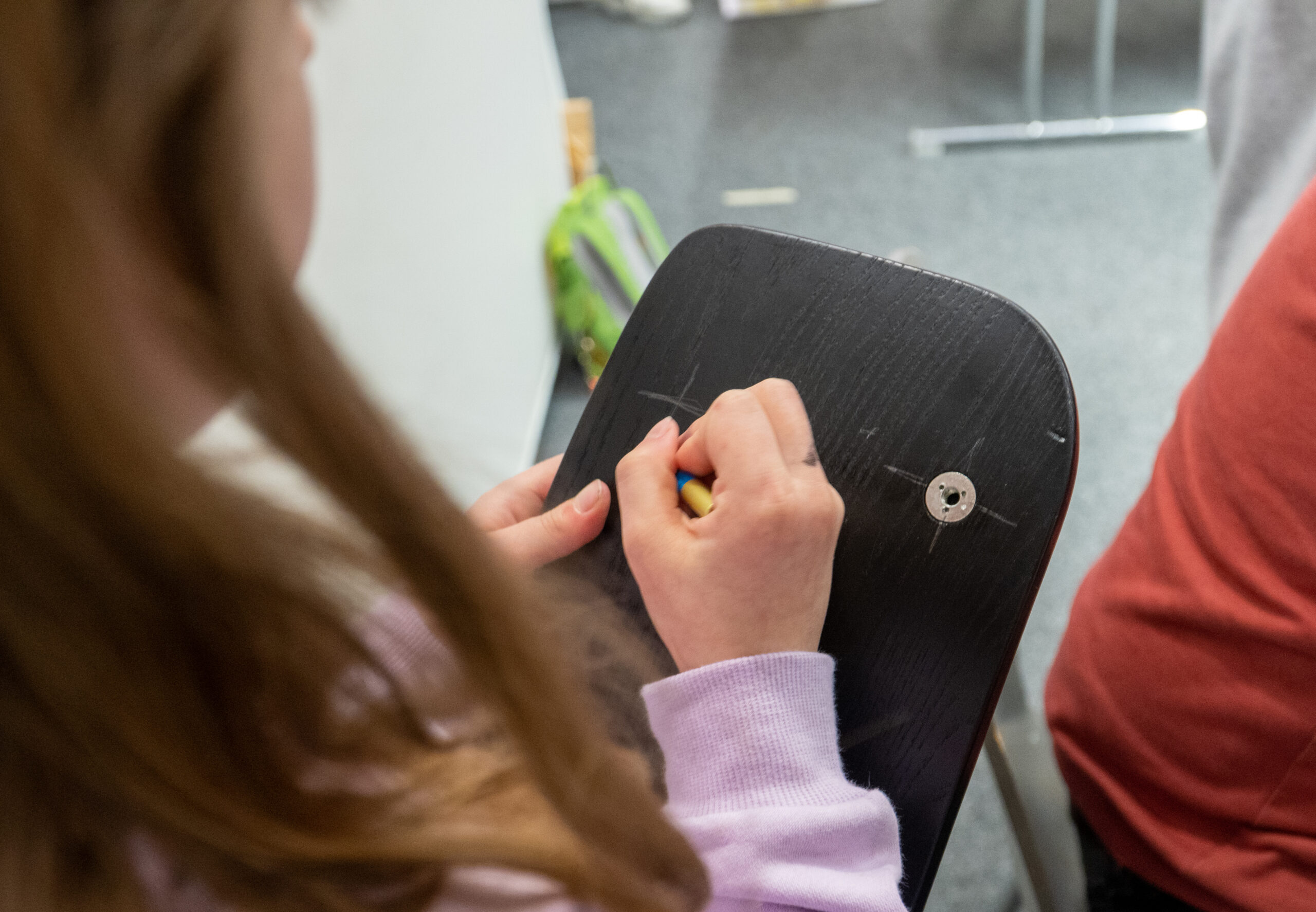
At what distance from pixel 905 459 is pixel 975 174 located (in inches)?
63.1

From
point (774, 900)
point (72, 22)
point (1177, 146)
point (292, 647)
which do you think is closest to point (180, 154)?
point (72, 22)

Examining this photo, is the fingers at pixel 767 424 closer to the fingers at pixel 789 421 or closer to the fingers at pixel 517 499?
the fingers at pixel 789 421

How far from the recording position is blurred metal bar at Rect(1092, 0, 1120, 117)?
1798 millimetres

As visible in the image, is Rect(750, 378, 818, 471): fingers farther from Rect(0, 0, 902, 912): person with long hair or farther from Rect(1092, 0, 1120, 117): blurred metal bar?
Rect(1092, 0, 1120, 117): blurred metal bar

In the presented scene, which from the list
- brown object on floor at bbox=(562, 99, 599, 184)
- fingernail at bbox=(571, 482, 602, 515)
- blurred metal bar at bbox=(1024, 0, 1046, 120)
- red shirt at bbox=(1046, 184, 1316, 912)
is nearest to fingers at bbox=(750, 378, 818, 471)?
fingernail at bbox=(571, 482, 602, 515)

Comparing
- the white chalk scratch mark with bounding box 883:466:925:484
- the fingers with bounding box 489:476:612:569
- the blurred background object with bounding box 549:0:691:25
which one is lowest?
the blurred background object with bounding box 549:0:691:25

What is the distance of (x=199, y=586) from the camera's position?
251mm

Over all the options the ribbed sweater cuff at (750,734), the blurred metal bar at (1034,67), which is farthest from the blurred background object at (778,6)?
the ribbed sweater cuff at (750,734)

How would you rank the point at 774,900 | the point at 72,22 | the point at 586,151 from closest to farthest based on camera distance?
the point at 72,22 → the point at 774,900 → the point at 586,151

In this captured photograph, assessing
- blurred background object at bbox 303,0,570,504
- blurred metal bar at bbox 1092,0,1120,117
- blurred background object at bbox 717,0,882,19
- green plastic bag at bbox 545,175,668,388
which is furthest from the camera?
blurred background object at bbox 717,0,882,19

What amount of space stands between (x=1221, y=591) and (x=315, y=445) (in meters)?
0.46

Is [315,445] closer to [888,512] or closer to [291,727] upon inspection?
[291,727]

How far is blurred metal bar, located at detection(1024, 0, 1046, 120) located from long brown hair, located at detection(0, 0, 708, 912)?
77.6 inches

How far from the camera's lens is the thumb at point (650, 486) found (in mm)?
466
